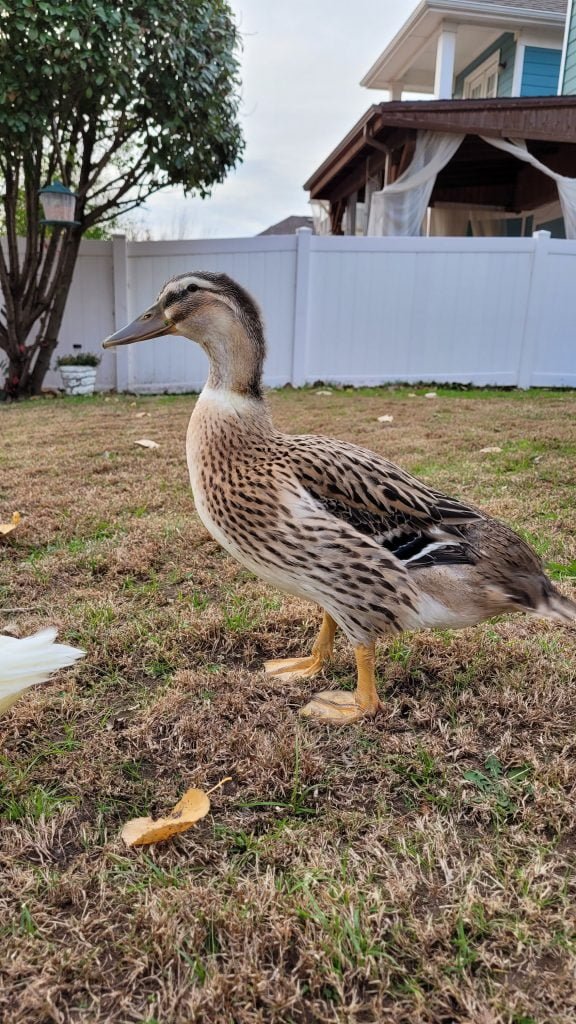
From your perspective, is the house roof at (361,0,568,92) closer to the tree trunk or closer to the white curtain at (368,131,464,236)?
the white curtain at (368,131,464,236)

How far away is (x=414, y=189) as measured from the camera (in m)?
10.6

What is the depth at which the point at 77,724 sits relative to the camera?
6.21ft

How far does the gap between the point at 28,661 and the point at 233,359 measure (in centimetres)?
107

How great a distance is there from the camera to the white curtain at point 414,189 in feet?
34.3

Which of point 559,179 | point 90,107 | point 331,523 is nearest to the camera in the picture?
point 331,523

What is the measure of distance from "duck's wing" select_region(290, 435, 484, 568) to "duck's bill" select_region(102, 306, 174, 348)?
567 millimetres

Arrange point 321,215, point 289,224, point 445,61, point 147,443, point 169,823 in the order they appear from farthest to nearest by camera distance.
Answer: point 289,224 < point 321,215 < point 445,61 < point 147,443 < point 169,823

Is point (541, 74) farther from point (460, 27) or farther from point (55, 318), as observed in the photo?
point (55, 318)

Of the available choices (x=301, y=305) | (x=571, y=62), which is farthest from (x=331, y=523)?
(x=571, y=62)

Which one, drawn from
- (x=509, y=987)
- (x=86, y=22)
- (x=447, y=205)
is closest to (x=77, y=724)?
(x=509, y=987)

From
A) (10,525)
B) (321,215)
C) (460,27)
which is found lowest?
(10,525)

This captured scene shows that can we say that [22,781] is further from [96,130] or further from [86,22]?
[96,130]

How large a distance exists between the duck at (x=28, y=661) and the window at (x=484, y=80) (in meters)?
16.5

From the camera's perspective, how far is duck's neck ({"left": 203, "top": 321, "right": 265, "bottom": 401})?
2.05 metres
